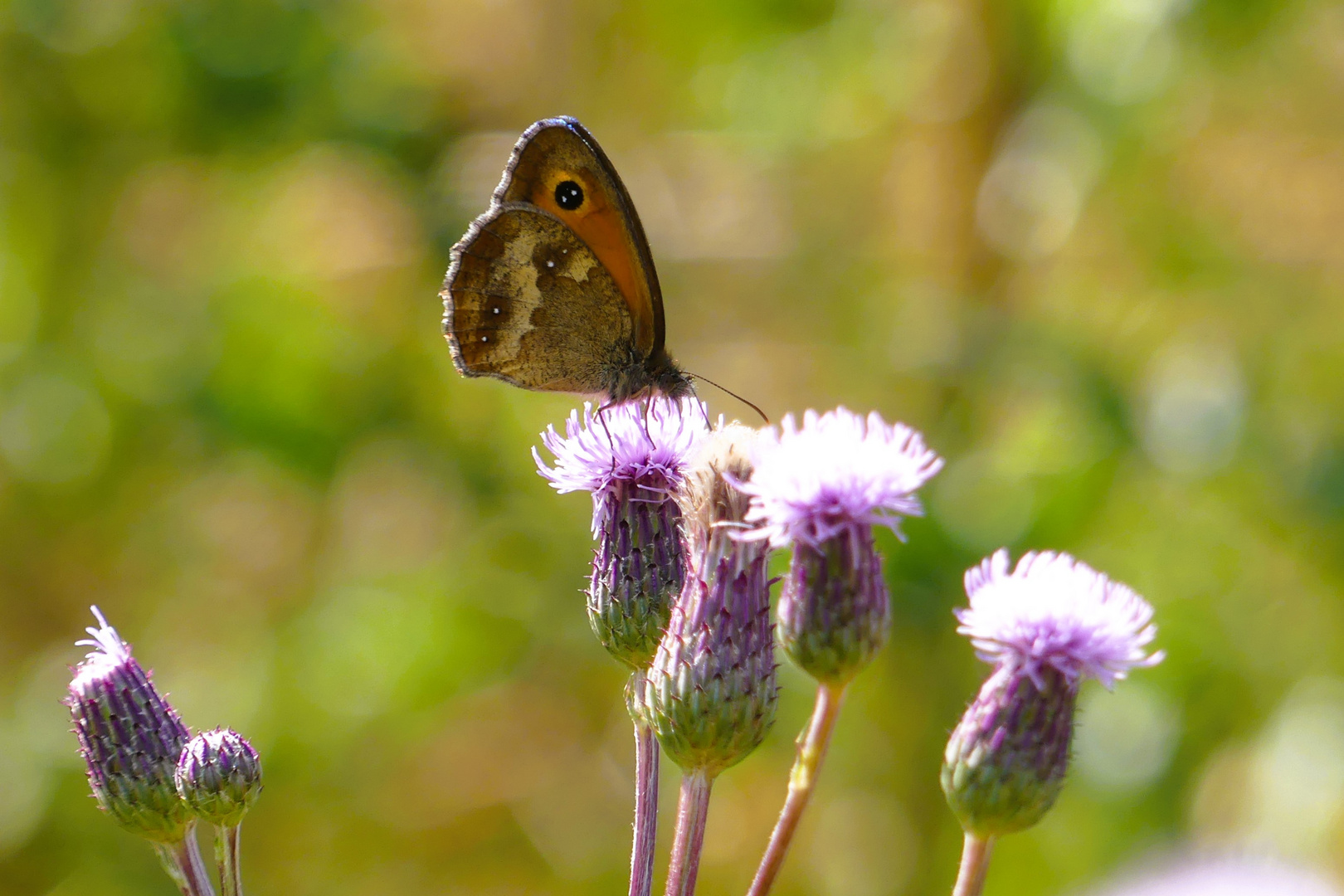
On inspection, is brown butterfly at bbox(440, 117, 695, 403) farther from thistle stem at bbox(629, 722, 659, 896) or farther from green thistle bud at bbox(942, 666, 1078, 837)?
green thistle bud at bbox(942, 666, 1078, 837)

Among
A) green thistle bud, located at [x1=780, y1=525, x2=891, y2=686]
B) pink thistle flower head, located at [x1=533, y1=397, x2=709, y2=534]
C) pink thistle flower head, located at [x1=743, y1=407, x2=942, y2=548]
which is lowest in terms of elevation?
green thistle bud, located at [x1=780, y1=525, x2=891, y2=686]

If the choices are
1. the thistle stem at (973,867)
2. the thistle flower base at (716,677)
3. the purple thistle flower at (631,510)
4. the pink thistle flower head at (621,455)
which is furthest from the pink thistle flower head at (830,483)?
the thistle stem at (973,867)

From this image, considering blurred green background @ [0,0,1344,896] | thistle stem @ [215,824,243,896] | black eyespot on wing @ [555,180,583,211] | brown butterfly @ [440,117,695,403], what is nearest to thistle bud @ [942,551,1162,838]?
thistle stem @ [215,824,243,896]

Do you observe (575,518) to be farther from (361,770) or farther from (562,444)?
(562,444)

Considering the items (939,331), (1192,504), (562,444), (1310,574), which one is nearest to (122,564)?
(562,444)

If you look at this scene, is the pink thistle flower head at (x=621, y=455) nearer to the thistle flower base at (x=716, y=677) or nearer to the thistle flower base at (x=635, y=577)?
the thistle flower base at (x=635, y=577)
